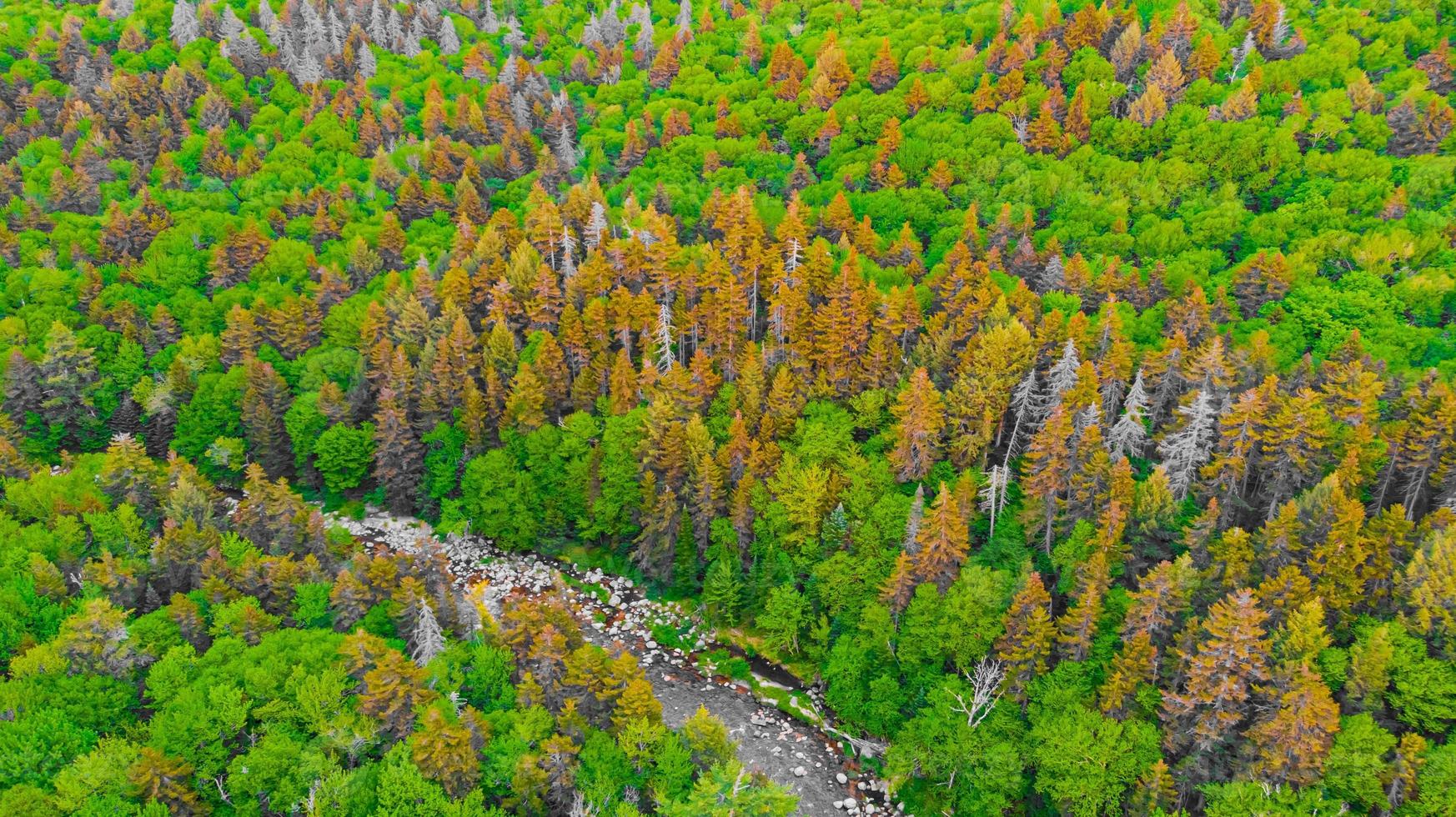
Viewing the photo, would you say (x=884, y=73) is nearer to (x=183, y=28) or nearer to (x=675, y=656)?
(x=675, y=656)

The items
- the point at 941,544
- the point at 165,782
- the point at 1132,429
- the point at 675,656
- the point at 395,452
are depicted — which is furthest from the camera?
the point at 395,452

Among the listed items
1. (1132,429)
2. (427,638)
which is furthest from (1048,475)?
(427,638)

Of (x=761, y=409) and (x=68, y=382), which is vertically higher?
(x=761, y=409)

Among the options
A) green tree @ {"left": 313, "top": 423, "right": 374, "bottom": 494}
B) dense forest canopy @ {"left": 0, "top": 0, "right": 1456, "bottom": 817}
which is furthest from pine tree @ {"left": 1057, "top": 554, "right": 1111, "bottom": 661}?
green tree @ {"left": 313, "top": 423, "right": 374, "bottom": 494}

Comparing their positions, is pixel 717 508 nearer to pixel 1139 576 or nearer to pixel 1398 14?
pixel 1139 576

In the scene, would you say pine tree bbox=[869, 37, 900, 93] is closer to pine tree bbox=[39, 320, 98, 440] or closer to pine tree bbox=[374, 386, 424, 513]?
pine tree bbox=[374, 386, 424, 513]

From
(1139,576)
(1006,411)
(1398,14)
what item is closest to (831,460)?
(1006,411)
